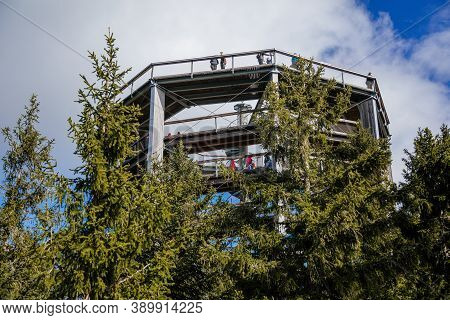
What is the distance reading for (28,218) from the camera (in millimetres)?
15844

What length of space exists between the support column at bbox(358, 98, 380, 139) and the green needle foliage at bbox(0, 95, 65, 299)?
47.7 feet

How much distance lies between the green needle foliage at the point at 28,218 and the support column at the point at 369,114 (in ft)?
47.7

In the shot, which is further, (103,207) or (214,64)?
(214,64)

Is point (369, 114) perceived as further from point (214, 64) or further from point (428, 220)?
point (428, 220)

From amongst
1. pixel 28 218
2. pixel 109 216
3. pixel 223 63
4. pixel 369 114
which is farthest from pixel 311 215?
pixel 369 114

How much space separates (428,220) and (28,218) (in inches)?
440

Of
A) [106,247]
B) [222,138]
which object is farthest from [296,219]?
[222,138]

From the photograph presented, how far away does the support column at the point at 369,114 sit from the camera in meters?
24.6

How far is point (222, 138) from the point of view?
24.4 metres

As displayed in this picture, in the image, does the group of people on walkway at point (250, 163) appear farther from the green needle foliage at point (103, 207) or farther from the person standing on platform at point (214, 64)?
the green needle foliage at point (103, 207)

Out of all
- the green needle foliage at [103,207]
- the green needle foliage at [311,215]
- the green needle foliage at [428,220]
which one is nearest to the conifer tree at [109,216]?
the green needle foliage at [103,207]

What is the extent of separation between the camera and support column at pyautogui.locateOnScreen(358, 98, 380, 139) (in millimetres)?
24562
